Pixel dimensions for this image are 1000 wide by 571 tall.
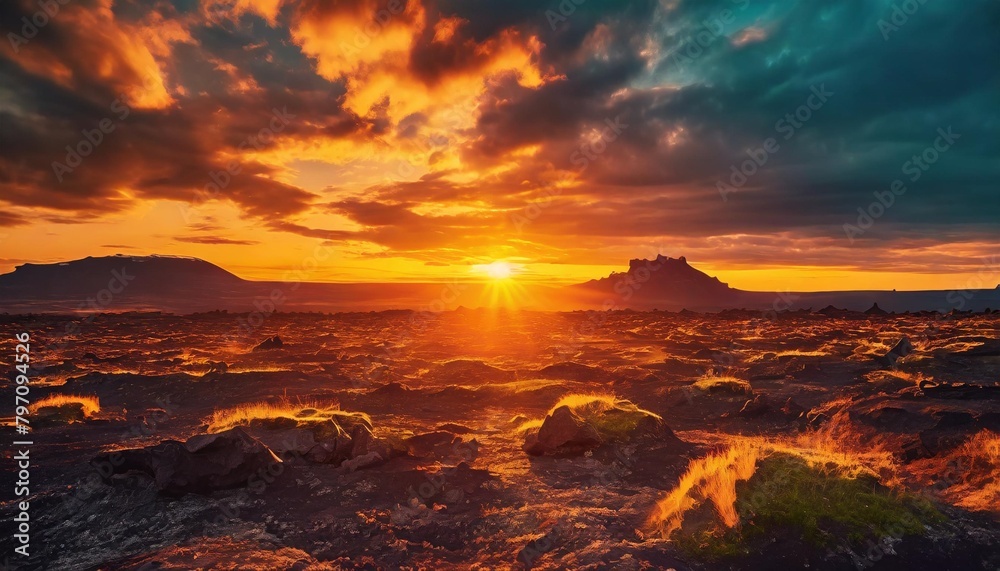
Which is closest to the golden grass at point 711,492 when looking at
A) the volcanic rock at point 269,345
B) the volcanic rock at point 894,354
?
the volcanic rock at point 894,354

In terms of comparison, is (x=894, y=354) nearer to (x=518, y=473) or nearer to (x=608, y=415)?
(x=608, y=415)

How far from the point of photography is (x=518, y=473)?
1244cm

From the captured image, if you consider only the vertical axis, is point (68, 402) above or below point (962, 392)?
above

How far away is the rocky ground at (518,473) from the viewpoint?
812cm

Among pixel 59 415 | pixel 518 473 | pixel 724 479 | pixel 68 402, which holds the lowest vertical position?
pixel 518 473

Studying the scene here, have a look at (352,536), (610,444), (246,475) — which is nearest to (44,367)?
(246,475)

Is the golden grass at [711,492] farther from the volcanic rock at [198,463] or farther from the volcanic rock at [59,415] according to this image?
the volcanic rock at [59,415]

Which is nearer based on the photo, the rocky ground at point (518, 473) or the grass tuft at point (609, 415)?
the rocky ground at point (518, 473)

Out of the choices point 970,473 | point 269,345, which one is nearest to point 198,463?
point 970,473

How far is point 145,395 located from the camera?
24.0 meters

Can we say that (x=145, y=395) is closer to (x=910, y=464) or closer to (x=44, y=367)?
(x=44, y=367)

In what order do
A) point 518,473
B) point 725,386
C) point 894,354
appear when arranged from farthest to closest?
point 894,354
point 725,386
point 518,473

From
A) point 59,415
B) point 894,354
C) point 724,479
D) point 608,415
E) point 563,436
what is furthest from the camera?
point 894,354

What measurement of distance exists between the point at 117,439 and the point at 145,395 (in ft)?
32.2
